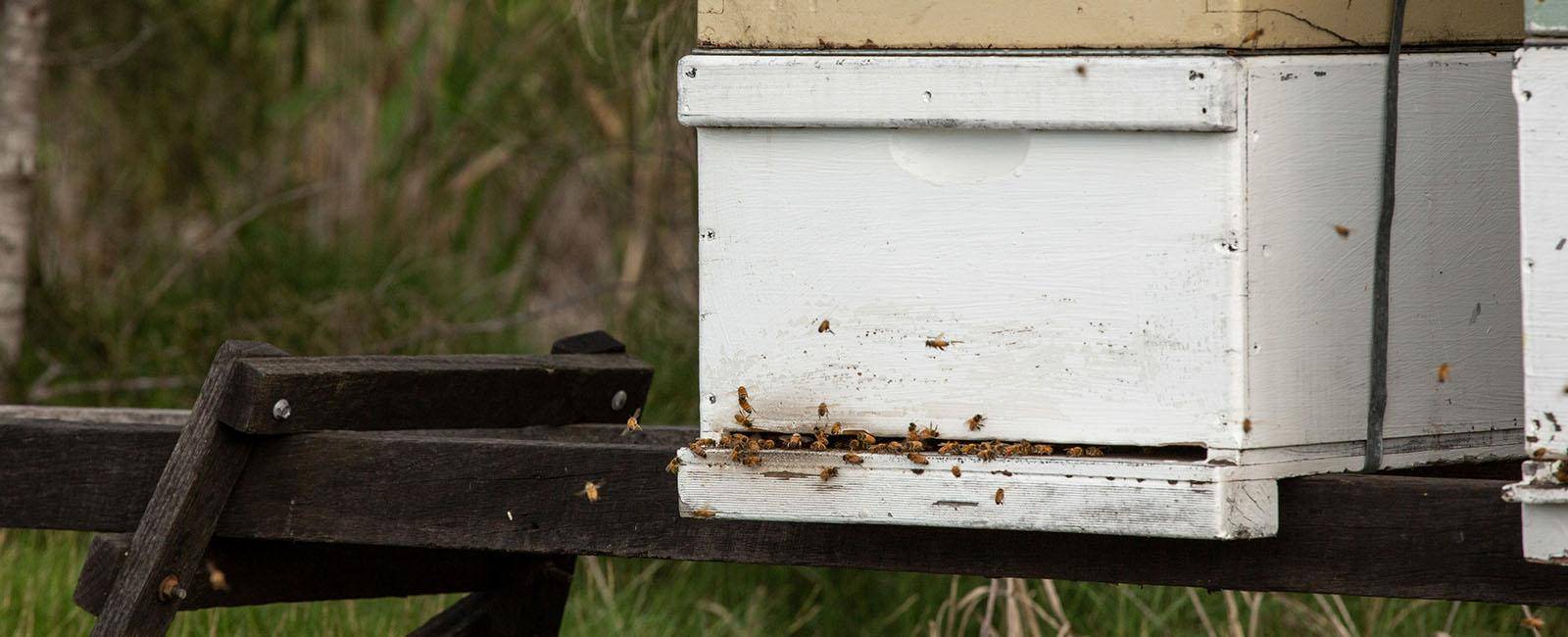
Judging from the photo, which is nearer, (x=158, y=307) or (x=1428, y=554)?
(x=1428, y=554)

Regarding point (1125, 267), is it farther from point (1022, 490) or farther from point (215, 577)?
point (215, 577)

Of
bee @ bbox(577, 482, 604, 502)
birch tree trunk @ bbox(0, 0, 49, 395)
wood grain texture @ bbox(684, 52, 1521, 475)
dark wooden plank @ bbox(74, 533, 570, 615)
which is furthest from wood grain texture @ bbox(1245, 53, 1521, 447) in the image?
birch tree trunk @ bbox(0, 0, 49, 395)

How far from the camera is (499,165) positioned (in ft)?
19.3

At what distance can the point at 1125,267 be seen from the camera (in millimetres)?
1609

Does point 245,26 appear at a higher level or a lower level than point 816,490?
higher

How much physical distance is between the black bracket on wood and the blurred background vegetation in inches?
39.7

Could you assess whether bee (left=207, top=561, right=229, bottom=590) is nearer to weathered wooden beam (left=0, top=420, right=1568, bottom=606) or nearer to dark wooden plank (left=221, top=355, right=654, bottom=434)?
weathered wooden beam (left=0, top=420, right=1568, bottom=606)

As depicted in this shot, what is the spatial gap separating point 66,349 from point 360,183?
5.58 ft

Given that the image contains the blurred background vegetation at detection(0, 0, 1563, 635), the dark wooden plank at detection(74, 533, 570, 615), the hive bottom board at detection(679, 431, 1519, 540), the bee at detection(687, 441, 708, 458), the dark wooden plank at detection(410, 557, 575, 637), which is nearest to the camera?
the hive bottom board at detection(679, 431, 1519, 540)

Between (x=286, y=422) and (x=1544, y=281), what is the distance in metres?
1.37

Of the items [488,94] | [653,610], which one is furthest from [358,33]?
[653,610]

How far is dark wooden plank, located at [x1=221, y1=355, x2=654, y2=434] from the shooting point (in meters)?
2.00

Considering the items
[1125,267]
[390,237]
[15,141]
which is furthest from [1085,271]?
[390,237]

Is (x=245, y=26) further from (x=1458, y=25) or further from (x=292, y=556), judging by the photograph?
(x=1458, y=25)
